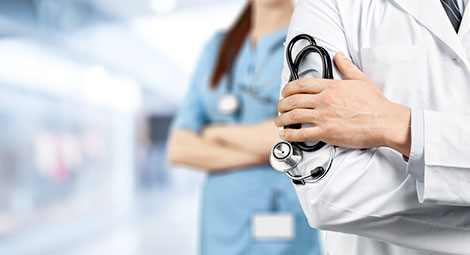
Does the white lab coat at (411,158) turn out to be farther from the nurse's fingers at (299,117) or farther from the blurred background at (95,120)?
the blurred background at (95,120)

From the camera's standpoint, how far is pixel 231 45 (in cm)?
176

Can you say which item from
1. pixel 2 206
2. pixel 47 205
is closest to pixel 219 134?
pixel 2 206

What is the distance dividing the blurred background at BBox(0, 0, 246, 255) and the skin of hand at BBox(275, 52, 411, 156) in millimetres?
2842

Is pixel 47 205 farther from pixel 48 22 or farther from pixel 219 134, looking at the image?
pixel 219 134

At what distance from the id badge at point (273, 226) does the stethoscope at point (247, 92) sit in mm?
397

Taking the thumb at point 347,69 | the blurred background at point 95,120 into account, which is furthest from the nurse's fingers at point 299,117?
the blurred background at point 95,120

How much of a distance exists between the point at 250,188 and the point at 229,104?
1.03 ft

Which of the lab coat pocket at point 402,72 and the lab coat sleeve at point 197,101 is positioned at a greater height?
the lab coat sleeve at point 197,101

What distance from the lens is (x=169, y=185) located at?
6016 mm

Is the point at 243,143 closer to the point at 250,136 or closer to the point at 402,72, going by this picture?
the point at 250,136

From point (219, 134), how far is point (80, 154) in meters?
3.13

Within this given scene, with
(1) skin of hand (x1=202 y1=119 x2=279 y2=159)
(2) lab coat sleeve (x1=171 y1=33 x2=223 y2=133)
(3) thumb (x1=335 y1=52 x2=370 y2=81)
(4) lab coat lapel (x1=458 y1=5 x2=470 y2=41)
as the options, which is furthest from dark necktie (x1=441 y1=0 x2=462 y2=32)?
(2) lab coat sleeve (x1=171 y1=33 x2=223 y2=133)

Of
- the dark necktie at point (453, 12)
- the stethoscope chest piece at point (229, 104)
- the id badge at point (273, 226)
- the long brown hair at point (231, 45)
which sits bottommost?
the id badge at point (273, 226)

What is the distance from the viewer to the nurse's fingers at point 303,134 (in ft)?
2.50
